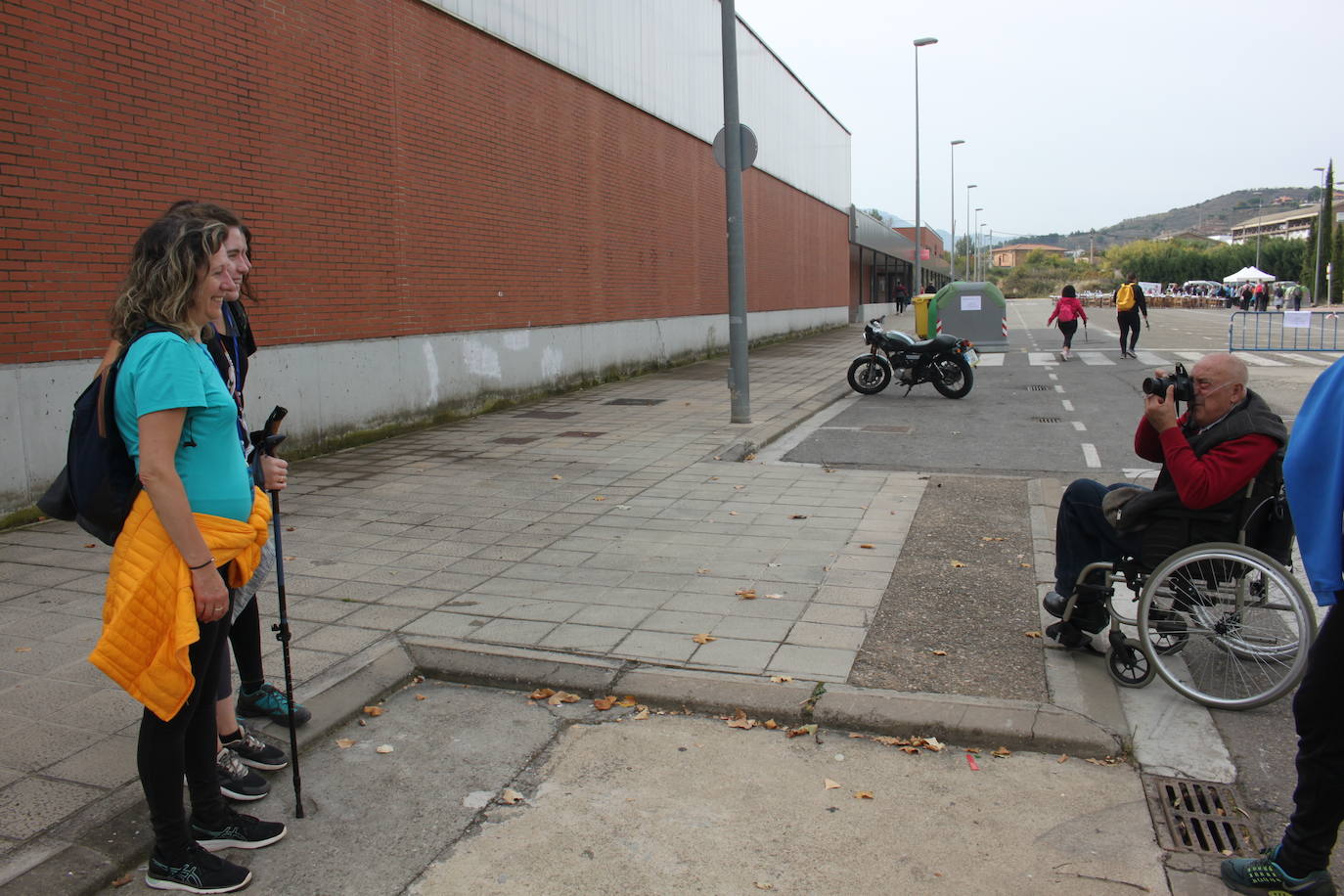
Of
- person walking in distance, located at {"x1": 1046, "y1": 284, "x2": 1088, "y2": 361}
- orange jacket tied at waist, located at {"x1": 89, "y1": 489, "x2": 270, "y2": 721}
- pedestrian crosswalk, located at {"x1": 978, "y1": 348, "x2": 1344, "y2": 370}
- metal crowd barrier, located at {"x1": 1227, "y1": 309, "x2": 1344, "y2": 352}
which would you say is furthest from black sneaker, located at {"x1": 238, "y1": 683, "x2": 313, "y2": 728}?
person walking in distance, located at {"x1": 1046, "y1": 284, "x2": 1088, "y2": 361}

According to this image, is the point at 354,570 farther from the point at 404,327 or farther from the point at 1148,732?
the point at 404,327

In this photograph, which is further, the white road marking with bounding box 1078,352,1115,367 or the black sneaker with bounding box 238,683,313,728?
the white road marking with bounding box 1078,352,1115,367

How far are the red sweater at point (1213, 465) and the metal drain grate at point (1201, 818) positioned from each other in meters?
1.12

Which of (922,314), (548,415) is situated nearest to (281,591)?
(548,415)

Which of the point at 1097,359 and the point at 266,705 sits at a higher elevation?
the point at 266,705

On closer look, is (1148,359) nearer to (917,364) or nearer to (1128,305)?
(1128,305)

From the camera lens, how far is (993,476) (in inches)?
358

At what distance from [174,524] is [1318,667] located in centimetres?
309

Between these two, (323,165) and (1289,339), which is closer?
(323,165)

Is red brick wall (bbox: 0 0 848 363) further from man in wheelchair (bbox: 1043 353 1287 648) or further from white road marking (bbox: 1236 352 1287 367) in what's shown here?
white road marking (bbox: 1236 352 1287 367)

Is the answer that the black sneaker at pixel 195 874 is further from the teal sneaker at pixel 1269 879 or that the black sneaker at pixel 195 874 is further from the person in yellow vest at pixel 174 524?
the teal sneaker at pixel 1269 879

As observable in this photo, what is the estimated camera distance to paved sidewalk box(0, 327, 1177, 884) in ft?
12.7

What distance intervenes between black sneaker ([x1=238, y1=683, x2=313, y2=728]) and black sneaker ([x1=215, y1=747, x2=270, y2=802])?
43cm

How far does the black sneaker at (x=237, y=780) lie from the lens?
334 centimetres
